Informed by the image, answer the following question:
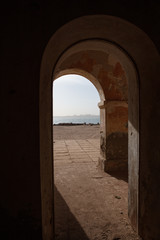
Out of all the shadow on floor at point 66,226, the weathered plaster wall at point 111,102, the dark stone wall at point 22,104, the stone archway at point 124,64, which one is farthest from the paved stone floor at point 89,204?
the dark stone wall at point 22,104

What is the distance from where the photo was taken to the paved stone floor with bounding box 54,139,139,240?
7.91 ft

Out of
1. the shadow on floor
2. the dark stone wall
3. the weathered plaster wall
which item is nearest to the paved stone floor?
the shadow on floor

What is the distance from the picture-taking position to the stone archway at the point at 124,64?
1.73 m

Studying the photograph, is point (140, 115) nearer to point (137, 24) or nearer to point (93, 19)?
point (137, 24)

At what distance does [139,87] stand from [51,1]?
5.03ft

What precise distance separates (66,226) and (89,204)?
2.51 ft

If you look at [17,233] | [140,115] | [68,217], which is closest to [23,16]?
[140,115]

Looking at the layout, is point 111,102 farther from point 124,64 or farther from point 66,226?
point 66,226

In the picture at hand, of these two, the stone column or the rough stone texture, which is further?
the stone column

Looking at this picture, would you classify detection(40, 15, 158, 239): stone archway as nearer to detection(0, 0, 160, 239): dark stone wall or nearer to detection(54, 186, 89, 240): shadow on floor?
detection(0, 0, 160, 239): dark stone wall

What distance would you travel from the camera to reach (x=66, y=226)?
2545 mm

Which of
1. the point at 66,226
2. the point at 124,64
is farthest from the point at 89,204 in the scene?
the point at 124,64

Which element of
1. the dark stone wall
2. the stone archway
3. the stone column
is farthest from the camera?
the stone column

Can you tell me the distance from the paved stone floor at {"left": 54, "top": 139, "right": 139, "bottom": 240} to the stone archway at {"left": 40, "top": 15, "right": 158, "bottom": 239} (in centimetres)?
37
